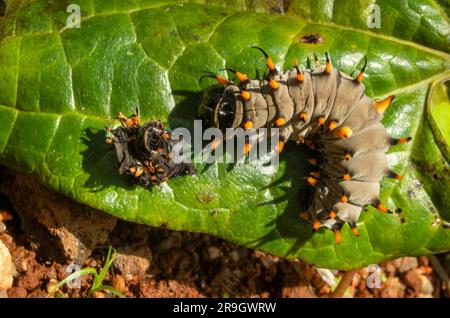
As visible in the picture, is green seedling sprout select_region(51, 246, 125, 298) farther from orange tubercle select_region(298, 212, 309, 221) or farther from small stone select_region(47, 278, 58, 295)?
orange tubercle select_region(298, 212, 309, 221)

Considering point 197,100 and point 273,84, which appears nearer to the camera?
point 273,84

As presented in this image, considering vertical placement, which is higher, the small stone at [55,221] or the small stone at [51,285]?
the small stone at [55,221]

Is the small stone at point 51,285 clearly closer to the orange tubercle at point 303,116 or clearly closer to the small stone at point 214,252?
the small stone at point 214,252

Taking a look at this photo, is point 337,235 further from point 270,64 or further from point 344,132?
point 270,64

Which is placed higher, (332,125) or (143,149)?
(332,125)

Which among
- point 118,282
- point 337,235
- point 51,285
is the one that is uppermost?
→ point 337,235

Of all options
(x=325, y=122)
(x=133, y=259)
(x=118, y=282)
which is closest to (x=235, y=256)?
(x=133, y=259)

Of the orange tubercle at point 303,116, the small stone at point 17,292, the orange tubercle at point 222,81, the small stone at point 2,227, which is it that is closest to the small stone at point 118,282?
the small stone at point 17,292
